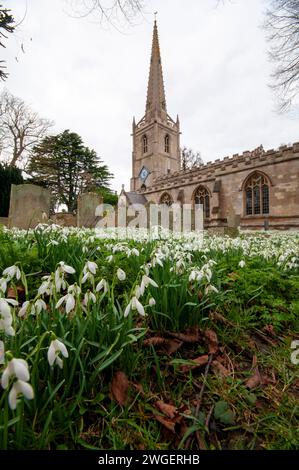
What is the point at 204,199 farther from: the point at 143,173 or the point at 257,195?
the point at 143,173

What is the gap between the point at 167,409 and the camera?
121 centimetres

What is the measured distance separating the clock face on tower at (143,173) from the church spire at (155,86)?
31.6 feet

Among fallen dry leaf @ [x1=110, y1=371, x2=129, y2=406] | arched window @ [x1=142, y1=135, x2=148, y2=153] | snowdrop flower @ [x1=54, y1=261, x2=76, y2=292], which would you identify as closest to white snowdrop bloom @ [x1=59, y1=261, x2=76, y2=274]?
snowdrop flower @ [x1=54, y1=261, x2=76, y2=292]

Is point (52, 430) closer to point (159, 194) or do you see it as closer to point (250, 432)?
point (250, 432)

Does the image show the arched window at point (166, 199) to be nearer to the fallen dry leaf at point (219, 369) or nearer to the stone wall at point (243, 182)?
the stone wall at point (243, 182)

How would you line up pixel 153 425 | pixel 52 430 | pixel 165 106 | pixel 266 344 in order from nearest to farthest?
pixel 52 430, pixel 153 425, pixel 266 344, pixel 165 106

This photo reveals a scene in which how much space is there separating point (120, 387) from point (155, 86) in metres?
51.5

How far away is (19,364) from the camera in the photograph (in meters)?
0.72

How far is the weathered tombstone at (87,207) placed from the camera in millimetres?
9680

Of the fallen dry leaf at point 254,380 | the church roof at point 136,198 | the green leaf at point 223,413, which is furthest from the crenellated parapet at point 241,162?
the green leaf at point 223,413

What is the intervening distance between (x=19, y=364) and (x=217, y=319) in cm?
173

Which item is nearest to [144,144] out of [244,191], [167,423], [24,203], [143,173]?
[143,173]

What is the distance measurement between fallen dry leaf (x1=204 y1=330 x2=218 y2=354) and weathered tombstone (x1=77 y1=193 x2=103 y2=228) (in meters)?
8.63
